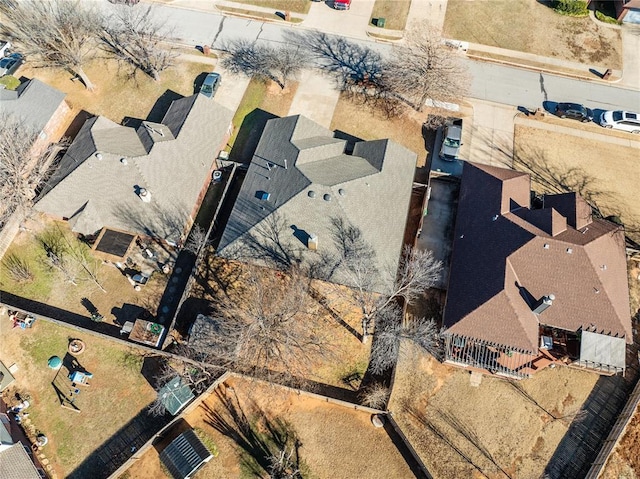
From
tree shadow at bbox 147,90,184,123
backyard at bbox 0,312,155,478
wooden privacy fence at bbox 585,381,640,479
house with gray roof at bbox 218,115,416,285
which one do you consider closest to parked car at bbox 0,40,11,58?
tree shadow at bbox 147,90,184,123

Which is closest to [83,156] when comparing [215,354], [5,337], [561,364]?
[5,337]

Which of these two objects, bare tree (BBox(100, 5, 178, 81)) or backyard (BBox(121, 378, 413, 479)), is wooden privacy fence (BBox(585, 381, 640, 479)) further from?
bare tree (BBox(100, 5, 178, 81))

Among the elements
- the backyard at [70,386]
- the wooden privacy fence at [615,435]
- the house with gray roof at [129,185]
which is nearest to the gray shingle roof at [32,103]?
the house with gray roof at [129,185]

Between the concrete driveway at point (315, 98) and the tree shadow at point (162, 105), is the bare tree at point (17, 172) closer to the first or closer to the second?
the tree shadow at point (162, 105)

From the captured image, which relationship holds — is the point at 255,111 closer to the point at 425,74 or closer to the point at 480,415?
the point at 425,74

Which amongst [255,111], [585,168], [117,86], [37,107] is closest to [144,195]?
[255,111]

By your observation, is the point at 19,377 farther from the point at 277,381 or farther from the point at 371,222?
the point at 371,222

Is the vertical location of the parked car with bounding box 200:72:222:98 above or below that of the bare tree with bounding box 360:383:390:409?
above
